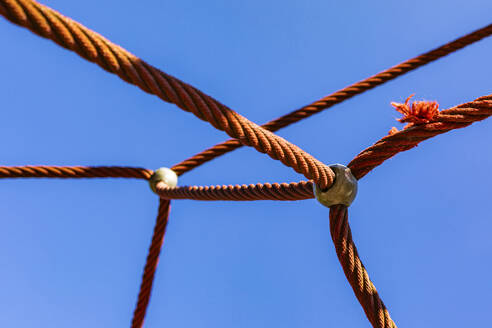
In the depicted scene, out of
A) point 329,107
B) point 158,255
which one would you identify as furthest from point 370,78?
point 158,255

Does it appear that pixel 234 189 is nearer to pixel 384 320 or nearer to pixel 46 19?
pixel 384 320

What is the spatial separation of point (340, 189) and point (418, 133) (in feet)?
0.60

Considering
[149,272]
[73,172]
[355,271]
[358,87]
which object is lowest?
[355,271]

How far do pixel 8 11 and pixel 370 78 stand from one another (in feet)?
3.01

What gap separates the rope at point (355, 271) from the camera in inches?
34.5

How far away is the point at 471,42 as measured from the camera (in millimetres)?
1388

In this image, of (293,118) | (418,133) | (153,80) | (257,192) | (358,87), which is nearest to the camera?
(153,80)

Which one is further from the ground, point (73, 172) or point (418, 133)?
point (73, 172)

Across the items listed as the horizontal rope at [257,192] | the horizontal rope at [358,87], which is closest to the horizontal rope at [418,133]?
the horizontal rope at [257,192]

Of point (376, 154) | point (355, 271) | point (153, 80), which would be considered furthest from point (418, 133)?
point (153, 80)

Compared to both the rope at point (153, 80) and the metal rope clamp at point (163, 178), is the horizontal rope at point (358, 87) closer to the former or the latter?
the metal rope clamp at point (163, 178)

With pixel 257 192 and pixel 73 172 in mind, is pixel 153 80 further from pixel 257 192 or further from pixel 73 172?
pixel 73 172

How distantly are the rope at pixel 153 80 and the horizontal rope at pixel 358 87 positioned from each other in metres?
0.41

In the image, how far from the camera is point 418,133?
34.7 inches
